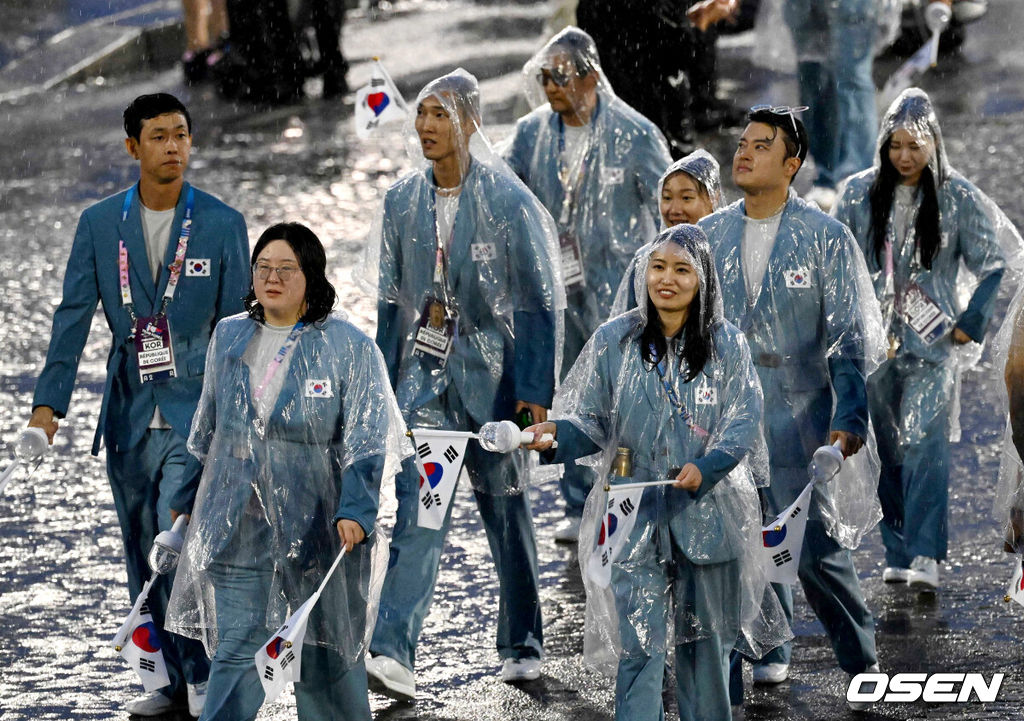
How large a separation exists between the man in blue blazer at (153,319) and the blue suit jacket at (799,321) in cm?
187

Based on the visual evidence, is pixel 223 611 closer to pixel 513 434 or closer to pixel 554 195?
pixel 513 434

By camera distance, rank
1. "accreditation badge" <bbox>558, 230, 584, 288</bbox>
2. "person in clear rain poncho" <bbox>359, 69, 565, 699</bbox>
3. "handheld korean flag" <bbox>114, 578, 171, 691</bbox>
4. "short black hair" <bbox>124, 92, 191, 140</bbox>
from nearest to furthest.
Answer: "handheld korean flag" <bbox>114, 578, 171, 691</bbox> < "short black hair" <bbox>124, 92, 191, 140</bbox> < "person in clear rain poncho" <bbox>359, 69, 565, 699</bbox> < "accreditation badge" <bbox>558, 230, 584, 288</bbox>

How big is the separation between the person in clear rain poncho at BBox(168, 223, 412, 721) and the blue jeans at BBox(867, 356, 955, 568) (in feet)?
9.84

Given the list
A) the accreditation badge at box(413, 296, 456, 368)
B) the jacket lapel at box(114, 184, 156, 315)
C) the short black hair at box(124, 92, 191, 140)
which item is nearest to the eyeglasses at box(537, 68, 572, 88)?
the accreditation badge at box(413, 296, 456, 368)

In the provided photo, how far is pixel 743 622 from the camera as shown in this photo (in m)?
6.83

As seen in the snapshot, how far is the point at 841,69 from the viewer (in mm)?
13438

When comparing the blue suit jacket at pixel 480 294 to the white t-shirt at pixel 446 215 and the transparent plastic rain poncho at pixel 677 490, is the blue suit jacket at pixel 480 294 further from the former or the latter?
the transparent plastic rain poncho at pixel 677 490

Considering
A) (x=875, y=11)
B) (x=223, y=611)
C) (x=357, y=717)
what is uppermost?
(x=875, y=11)

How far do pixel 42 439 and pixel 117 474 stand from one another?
41cm

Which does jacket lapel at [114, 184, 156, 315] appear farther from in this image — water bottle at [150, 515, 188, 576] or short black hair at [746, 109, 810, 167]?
short black hair at [746, 109, 810, 167]

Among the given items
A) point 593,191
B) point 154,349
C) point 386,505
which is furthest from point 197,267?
point 386,505

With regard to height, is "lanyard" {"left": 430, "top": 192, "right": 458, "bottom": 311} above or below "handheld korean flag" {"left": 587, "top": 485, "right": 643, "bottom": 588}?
above

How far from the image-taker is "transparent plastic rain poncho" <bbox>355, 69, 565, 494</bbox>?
808cm

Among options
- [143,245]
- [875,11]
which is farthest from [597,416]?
[875,11]
